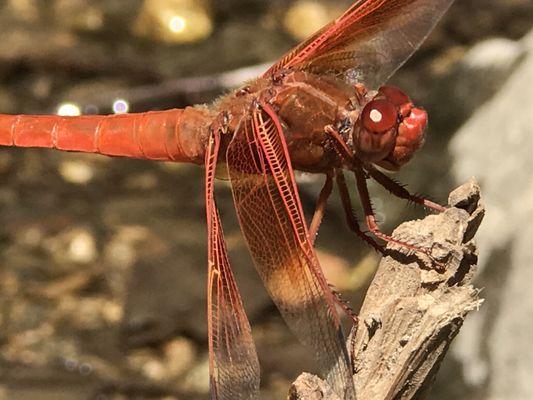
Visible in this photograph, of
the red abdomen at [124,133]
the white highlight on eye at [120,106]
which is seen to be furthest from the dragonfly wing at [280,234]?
the white highlight on eye at [120,106]

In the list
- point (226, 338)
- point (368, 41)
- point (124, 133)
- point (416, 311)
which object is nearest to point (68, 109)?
point (124, 133)

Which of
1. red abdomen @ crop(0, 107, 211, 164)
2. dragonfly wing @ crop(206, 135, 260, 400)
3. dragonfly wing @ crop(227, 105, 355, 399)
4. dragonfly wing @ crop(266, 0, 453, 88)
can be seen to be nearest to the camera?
dragonfly wing @ crop(227, 105, 355, 399)

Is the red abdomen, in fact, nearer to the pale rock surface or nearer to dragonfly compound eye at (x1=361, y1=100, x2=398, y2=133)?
dragonfly compound eye at (x1=361, y1=100, x2=398, y2=133)

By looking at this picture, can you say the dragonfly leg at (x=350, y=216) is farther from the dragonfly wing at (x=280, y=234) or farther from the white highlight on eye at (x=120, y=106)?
the white highlight on eye at (x=120, y=106)

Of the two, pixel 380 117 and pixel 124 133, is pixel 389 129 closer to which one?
pixel 380 117

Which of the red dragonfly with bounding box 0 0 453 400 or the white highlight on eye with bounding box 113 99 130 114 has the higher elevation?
the white highlight on eye with bounding box 113 99 130 114

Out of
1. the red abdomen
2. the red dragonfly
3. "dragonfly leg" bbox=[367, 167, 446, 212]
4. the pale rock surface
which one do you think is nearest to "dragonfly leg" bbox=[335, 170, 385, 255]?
the red dragonfly

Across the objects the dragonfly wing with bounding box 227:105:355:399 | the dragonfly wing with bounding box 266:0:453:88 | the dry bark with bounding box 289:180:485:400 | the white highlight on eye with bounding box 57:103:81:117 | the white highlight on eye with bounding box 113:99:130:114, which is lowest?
the dry bark with bounding box 289:180:485:400

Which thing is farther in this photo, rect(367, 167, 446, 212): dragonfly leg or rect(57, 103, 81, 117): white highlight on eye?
rect(57, 103, 81, 117): white highlight on eye
